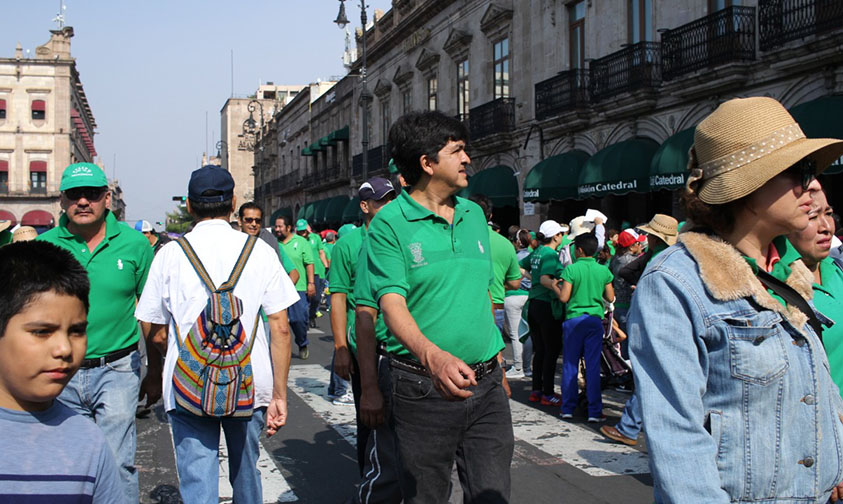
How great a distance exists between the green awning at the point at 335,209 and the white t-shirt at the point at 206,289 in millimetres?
38536

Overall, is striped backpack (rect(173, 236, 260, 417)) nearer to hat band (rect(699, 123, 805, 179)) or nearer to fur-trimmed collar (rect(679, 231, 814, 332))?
fur-trimmed collar (rect(679, 231, 814, 332))

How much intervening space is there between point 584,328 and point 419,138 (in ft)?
14.8

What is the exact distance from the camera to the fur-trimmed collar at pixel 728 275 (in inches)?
83.1

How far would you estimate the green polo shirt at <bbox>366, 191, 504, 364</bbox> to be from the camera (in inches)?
132

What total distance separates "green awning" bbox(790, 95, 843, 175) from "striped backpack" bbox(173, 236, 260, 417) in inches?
433

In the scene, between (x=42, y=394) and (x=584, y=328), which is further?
(x=584, y=328)

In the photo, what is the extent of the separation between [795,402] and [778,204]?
1.72ft

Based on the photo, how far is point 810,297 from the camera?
8.06 feet

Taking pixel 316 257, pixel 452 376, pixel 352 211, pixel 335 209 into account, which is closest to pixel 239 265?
pixel 452 376

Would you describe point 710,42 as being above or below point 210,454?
above

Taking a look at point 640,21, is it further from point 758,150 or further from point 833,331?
point 758,150

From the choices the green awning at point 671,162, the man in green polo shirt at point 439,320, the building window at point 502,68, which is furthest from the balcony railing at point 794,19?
the man in green polo shirt at point 439,320

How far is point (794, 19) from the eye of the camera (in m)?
14.1

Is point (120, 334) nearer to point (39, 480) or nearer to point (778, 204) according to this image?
point (39, 480)
